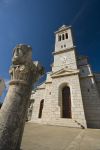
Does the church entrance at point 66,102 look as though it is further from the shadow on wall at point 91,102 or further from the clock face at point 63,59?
the clock face at point 63,59

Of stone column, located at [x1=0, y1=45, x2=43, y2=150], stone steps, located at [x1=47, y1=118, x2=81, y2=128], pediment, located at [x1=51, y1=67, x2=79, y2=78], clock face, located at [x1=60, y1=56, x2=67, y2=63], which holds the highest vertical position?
clock face, located at [x1=60, y1=56, x2=67, y2=63]

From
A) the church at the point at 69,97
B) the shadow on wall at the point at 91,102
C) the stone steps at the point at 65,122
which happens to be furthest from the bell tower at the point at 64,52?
the stone steps at the point at 65,122

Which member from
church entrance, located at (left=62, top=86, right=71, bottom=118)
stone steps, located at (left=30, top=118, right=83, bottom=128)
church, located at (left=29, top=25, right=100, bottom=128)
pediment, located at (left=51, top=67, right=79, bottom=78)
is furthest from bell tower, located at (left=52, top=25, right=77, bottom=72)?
stone steps, located at (left=30, top=118, right=83, bottom=128)

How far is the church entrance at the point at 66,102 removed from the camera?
14.6 metres

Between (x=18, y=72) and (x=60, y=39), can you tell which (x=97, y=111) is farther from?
(x=60, y=39)

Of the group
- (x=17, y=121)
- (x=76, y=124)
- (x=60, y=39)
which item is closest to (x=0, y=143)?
(x=17, y=121)

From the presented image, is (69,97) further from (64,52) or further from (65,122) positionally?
(64,52)

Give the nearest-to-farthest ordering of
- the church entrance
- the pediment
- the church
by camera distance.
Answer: the church
the church entrance
the pediment

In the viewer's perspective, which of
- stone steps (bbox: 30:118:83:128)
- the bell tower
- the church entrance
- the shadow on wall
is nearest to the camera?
stone steps (bbox: 30:118:83:128)

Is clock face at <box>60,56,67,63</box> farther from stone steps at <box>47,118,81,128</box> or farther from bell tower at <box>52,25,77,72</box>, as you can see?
stone steps at <box>47,118,81,128</box>

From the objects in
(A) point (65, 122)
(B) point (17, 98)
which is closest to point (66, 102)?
(A) point (65, 122)

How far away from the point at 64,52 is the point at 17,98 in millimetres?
19385

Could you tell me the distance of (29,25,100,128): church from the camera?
44.1 ft

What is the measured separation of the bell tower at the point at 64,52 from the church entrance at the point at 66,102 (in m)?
4.25
